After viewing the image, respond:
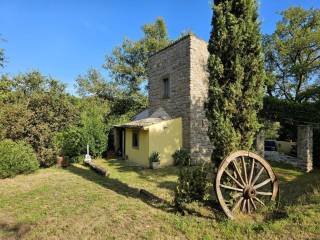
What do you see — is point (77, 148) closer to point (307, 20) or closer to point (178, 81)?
point (178, 81)

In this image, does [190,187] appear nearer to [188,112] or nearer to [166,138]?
[166,138]

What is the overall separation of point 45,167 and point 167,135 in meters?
7.63

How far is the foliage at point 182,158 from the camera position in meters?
14.0

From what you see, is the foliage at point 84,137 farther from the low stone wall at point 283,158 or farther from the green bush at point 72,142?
the low stone wall at point 283,158

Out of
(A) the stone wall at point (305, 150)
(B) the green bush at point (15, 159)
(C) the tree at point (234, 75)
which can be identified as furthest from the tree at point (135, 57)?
(C) the tree at point (234, 75)

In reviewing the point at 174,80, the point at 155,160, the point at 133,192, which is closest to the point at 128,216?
the point at 133,192

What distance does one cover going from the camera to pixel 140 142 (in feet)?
Result: 49.2

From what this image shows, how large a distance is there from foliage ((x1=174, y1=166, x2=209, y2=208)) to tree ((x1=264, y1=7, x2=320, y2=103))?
16738 millimetres

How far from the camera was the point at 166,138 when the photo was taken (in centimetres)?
1427

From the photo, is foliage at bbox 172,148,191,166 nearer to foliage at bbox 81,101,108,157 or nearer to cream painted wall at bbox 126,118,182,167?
cream painted wall at bbox 126,118,182,167

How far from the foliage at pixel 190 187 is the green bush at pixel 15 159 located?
937 cm

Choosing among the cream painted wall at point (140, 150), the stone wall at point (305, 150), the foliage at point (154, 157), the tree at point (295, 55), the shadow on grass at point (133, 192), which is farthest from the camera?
the tree at point (295, 55)

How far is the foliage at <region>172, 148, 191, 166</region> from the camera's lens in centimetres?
1402

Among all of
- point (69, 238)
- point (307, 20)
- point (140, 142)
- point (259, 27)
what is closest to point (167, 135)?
point (140, 142)
